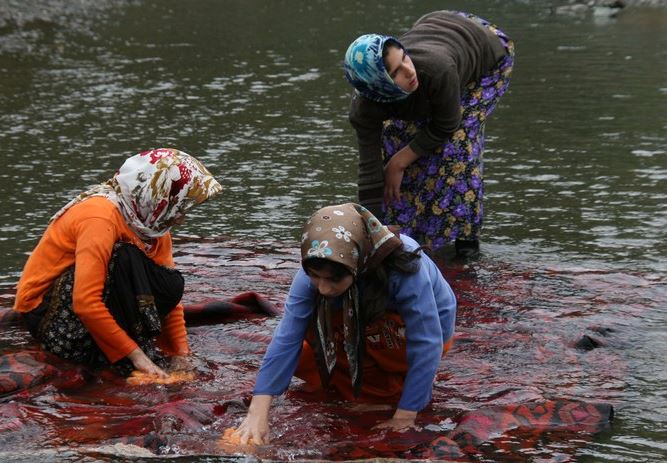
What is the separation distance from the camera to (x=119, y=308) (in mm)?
5352

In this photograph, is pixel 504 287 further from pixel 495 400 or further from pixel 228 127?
pixel 228 127

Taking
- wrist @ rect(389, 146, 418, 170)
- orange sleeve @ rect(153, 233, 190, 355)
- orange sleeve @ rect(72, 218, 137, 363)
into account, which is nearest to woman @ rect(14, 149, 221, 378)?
orange sleeve @ rect(72, 218, 137, 363)

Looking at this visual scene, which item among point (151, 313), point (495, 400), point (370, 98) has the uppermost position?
point (370, 98)

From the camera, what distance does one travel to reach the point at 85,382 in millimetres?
5301

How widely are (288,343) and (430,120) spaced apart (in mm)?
2340

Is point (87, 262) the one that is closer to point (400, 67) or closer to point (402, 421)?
point (402, 421)

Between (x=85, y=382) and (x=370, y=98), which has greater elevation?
(x=370, y=98)

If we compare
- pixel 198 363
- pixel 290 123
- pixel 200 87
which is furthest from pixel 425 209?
pixel 200 87

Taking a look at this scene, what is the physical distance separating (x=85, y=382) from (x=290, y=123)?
740 cm

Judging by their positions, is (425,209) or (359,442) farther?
(425,209)

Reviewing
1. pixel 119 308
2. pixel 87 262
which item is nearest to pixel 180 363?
pixel 119 308

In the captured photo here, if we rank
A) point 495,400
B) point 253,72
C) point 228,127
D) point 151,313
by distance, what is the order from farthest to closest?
point 253,72 < point 228,127 < point 151,313 < point 495,400

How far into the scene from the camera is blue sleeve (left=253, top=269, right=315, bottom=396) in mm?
4617

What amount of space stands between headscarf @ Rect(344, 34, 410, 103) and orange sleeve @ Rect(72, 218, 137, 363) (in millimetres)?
1620
